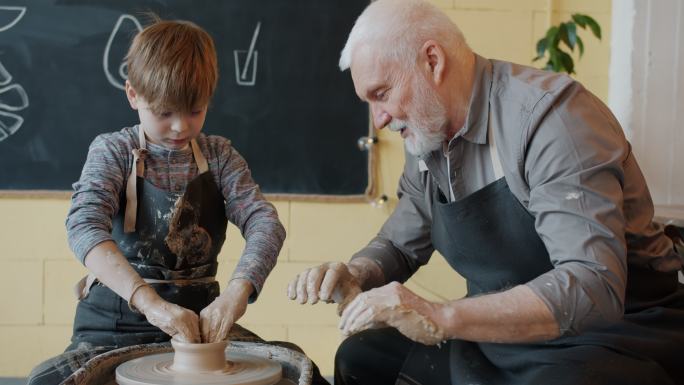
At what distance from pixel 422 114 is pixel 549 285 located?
0.48m

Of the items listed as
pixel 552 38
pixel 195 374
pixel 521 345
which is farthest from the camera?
pixel 552 38

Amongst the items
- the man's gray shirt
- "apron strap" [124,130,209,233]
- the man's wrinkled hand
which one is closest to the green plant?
the man's gray shirt

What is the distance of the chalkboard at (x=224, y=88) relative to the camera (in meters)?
3.11

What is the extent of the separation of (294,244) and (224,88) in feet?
2.16

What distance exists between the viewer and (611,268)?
148 centimetres

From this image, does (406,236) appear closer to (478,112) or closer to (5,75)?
(478,112)

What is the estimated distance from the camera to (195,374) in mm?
1584

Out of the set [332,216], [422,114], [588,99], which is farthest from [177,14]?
[588,99]

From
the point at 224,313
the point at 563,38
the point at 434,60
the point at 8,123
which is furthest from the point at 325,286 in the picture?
the point at 8,123

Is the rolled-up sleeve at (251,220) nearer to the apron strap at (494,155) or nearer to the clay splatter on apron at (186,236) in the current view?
the clay splatter on apron at (186,236)

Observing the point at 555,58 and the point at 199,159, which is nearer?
the point at 199,159

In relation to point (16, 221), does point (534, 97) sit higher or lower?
higher

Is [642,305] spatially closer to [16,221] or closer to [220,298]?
[220,298]

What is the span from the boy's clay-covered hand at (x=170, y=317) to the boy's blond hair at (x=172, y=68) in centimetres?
42
